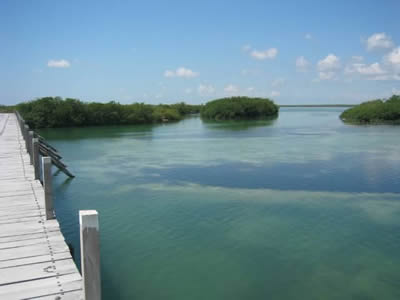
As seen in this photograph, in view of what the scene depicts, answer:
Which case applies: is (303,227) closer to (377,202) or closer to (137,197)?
(377,202)

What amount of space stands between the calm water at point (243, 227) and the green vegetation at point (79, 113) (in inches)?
1362

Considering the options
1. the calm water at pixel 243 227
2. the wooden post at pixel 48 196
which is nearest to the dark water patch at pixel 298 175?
the calm water at pixel 243 227

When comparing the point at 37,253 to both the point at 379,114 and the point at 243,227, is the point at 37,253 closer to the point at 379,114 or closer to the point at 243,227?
the point at 243,227

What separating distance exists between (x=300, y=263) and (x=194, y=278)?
2.18 m

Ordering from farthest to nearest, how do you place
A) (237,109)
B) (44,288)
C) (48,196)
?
(237,109) → (48,196) → (44,288)

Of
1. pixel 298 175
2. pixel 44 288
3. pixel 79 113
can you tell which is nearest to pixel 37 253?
pixel 44 288

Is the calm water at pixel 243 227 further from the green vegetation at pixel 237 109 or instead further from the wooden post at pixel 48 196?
the green vegetation at pixel 237 109

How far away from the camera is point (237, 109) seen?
83.5 m

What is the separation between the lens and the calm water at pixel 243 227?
22.7 ft

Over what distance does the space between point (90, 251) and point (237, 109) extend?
3194 inches

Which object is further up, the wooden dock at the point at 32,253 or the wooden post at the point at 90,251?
the wooden post at the point at 90,251

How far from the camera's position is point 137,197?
12.7 m

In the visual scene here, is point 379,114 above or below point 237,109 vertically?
below

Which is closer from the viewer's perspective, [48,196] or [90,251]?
[90,251]
